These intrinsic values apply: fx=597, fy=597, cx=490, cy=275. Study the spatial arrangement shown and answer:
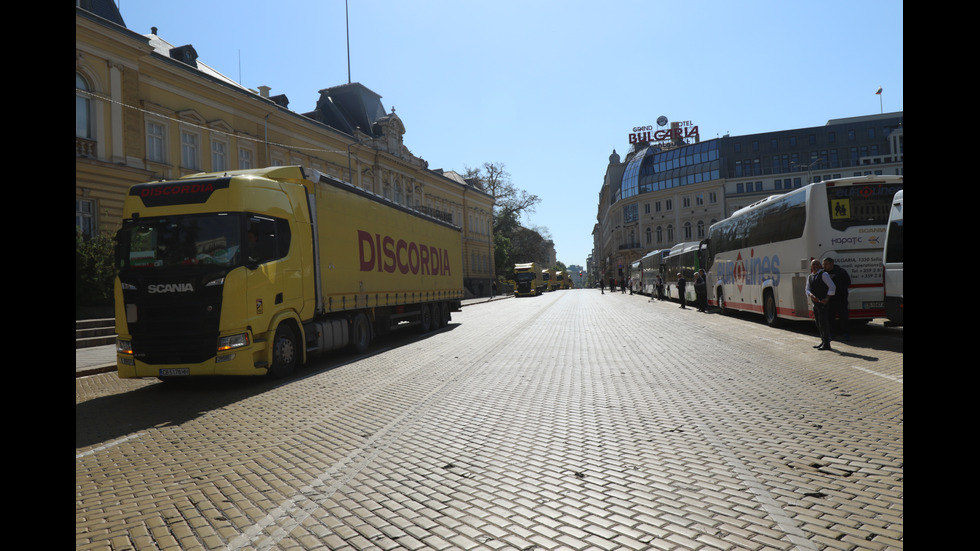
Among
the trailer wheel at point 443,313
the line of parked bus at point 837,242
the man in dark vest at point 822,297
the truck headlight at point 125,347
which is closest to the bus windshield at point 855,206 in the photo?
the line of parked bus at point 837,242

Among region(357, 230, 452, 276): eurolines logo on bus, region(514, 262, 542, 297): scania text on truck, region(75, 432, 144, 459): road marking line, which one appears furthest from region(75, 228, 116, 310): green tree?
region(514, 262, 542, 297): scania text on truck

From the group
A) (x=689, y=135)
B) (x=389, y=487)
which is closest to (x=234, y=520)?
(x=389, y=487)

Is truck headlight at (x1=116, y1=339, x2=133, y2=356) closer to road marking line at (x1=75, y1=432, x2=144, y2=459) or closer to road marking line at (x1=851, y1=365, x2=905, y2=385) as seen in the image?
road marking line at (x1=75, y1=432, x2=144, y2=459)

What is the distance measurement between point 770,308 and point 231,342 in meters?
14.0

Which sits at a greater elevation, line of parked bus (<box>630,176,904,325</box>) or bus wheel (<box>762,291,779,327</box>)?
line of parked bus (<box>630,176,904,325</box>)

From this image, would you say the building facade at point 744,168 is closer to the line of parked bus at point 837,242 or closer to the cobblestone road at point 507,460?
the line of parked bus at point 837,242

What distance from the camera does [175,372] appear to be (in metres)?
8.79

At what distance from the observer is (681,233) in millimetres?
95125

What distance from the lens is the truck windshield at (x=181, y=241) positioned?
895 cm

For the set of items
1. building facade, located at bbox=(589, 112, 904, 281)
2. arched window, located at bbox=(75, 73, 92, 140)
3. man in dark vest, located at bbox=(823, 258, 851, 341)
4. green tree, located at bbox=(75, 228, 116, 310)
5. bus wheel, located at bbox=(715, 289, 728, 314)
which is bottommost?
bus wheel, located at bbox=(715, 289, 728, 314)

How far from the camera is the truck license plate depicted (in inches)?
345

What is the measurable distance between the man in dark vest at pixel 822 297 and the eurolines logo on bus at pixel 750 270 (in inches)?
160

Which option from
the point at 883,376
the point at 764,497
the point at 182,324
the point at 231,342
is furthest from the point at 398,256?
the point at 764,497

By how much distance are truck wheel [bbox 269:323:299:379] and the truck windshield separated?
163cm
